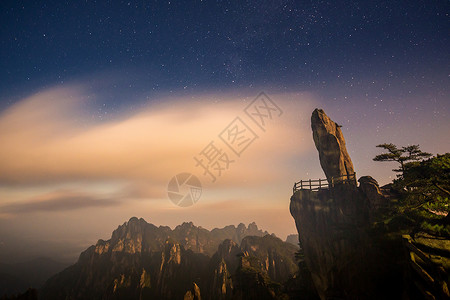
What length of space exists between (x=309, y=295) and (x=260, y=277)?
2914 centimetres

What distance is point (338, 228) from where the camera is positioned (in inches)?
1037

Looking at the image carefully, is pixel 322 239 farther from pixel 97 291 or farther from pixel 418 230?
pixel 97 291

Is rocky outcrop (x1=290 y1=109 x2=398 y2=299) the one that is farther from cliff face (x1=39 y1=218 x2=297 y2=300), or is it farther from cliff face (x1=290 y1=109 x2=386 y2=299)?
cliff face (x1=39 y1=218 x2=297 y2=300)

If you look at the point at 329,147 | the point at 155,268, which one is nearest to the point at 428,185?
the point at 329,147

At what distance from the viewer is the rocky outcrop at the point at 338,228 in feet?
65.7

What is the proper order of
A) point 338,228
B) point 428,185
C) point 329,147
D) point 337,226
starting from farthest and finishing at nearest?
→ point 329,147, point 337,226, point 338,228, point 428,185

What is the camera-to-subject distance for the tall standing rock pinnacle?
108ft

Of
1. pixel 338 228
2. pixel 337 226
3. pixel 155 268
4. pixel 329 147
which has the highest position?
pixel 329 147

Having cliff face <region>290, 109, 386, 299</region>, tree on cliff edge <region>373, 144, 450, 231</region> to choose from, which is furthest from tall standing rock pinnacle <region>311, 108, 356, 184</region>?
tree on cliff edge <region>373, 144, 450, 231</region>

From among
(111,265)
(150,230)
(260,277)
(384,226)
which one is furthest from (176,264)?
(384,226)

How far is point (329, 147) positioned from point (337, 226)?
42.9 ft

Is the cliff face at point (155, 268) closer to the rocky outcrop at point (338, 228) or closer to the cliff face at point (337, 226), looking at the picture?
the cliff face at point (337, 226)

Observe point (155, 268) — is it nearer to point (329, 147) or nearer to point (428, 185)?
point (329, 147)

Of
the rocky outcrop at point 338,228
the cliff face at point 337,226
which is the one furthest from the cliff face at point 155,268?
the rocky outcrop at point 338,228
